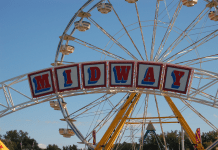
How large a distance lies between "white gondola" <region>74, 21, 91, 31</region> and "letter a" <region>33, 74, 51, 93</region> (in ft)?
19.0

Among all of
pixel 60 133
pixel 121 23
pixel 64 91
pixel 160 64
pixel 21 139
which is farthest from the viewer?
pixel 21 139

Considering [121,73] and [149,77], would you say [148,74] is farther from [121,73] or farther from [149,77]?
[121,73]

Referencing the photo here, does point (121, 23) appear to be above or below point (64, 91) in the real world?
above

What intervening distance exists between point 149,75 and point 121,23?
Answer: 20.6 ft

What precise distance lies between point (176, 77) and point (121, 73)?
9.16ft

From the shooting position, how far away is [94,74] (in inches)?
734

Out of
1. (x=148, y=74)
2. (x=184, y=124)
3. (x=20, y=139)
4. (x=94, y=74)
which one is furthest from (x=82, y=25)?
(x=20, y=139)

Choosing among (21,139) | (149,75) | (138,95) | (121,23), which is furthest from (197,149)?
(21,139)

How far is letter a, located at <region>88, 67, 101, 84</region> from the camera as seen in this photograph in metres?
18.6

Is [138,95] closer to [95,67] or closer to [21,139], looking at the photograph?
[95,67]

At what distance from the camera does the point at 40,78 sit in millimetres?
19391

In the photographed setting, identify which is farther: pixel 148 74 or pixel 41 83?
pixel 41 83

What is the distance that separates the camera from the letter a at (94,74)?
18578 millimetres

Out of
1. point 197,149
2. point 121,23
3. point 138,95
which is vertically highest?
point 121,23
